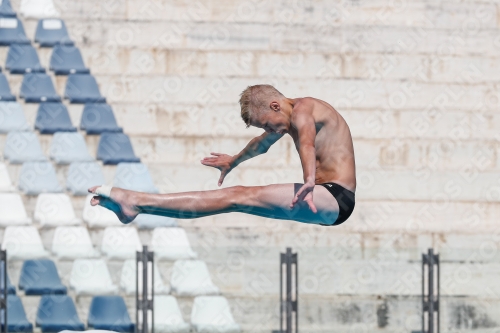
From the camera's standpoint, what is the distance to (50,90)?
11547mm

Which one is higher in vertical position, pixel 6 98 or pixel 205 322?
pixel 6 98

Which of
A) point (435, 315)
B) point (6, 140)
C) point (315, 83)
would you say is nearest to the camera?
point (435, 315)

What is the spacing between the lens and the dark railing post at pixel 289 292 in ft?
26.7

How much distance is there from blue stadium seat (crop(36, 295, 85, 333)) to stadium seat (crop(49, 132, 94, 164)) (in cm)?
254

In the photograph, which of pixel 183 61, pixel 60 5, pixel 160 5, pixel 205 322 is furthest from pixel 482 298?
pixel 60 5

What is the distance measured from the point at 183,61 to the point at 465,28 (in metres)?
3.82

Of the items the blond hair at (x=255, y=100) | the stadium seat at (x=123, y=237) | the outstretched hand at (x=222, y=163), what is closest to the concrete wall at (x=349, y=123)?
the stadium seat at (x=123, y=237)

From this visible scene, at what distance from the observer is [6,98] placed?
11422 millimetres

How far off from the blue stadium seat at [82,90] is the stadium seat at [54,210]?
1593mm

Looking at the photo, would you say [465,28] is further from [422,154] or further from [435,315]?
[435,315]

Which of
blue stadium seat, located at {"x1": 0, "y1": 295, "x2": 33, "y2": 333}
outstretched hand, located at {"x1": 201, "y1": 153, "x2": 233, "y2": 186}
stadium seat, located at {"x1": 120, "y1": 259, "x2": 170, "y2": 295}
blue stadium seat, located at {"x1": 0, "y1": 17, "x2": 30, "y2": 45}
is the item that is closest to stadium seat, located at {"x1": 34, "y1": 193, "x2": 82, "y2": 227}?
blue stadium seat, located at {"x1": 0, "y1": 295, "x2": 33, "y2": 333}

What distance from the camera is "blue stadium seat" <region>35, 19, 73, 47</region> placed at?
1201 centimetres

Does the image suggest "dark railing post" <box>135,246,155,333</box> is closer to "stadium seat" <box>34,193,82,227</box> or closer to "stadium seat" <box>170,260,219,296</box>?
"stadium seat" <box>170,260,219,296</box>

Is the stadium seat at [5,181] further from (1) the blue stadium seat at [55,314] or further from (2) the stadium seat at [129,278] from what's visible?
(2) the stadium seat at [129,278]
